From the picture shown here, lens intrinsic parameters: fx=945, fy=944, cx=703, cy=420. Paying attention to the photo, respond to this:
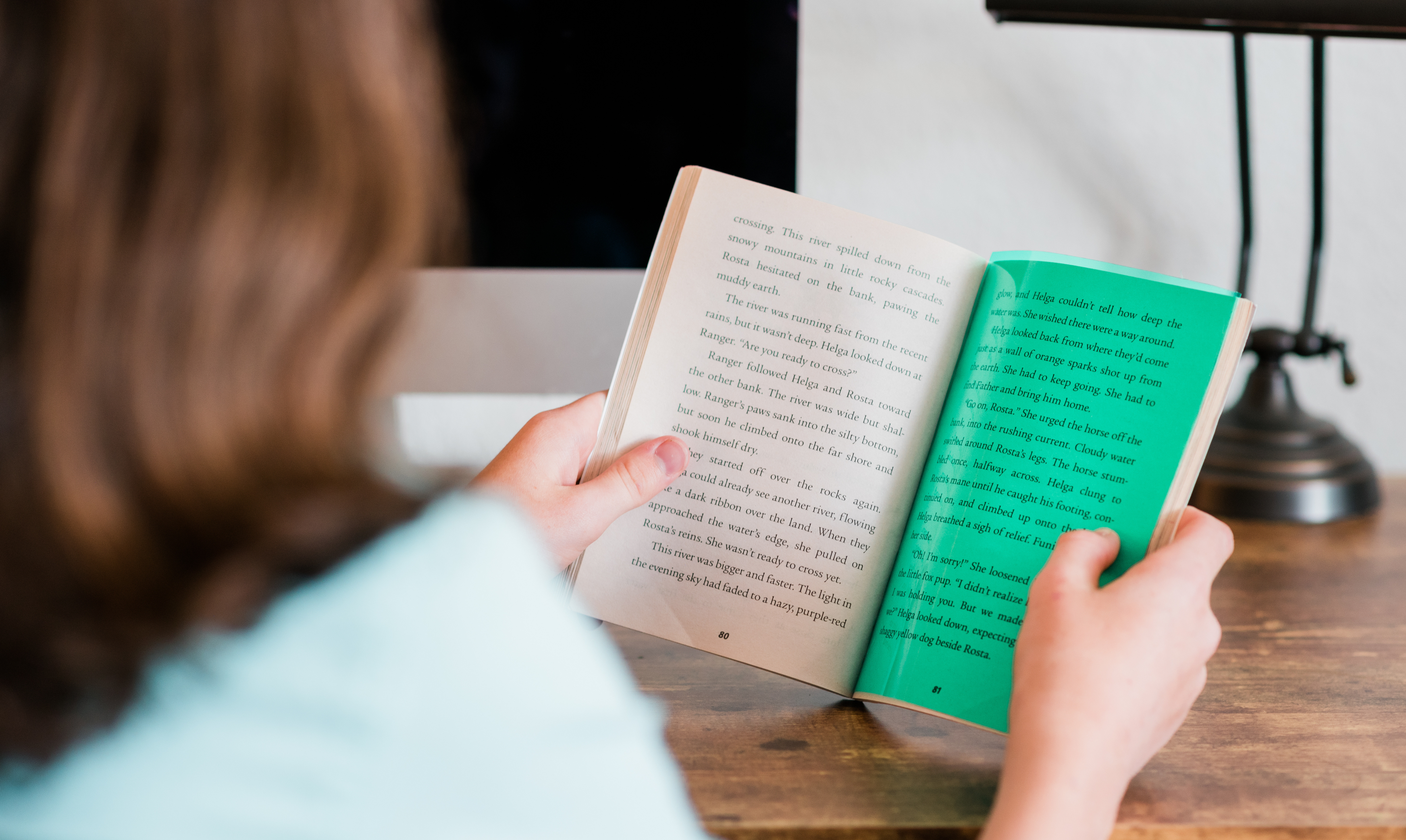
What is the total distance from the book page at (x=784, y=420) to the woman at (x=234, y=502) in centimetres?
21

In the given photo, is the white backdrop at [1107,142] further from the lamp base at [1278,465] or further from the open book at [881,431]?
the open book at [881,431]

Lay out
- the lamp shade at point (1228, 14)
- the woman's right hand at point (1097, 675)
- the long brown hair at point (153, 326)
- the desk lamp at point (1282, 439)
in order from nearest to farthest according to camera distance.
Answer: the long brown hair at point (153, 326) < the woman's right hand at point (1097, 675) < the lamp shade at point (1228, 14) < the desk lamp at point (1282, 439)

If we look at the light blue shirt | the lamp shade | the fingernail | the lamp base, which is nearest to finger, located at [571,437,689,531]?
the fingernail

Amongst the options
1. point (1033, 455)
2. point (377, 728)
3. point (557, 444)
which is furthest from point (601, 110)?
point (377, 728)

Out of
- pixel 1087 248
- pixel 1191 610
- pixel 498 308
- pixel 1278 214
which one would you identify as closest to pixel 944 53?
pixel 1087 248

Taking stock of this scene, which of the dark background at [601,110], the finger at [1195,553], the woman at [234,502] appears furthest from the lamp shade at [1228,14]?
the woman at [234,502]

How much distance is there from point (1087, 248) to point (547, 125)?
582 mm

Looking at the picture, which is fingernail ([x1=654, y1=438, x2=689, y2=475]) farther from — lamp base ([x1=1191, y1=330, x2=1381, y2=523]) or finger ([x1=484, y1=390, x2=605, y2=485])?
lamp base ([x1=1191, y1=330, x2=1381, y2=523])

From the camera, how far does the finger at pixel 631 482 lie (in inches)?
19.3

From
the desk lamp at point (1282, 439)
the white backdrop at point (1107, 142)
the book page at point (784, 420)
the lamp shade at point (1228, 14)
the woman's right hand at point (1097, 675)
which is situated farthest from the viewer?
the white backdrop at point (1107, 142)

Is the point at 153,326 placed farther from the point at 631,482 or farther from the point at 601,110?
the point at 601,110

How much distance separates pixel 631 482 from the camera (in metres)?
0.49

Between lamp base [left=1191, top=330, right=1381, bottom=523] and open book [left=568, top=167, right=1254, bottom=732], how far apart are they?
0.39 m

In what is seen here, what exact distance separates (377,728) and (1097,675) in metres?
0.27
